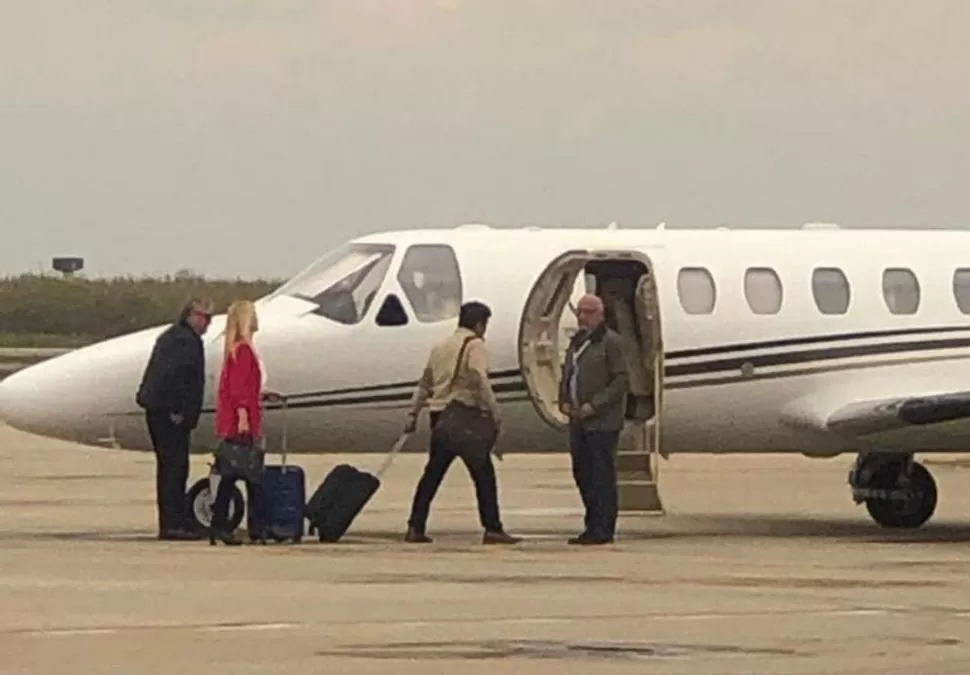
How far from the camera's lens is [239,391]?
23.0m

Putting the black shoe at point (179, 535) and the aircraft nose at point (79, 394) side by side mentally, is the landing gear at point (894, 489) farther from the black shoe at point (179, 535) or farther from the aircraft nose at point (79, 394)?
the aircraft nose at point (79, 394)

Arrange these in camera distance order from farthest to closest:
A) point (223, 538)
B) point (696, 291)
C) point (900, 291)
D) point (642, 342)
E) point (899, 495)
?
point (899, 495) → point (900, 291) → point (642, 342) → point (696, 291) → point (223, 538)

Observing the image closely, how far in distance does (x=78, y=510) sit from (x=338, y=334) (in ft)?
18.1

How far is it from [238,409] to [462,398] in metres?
1.79

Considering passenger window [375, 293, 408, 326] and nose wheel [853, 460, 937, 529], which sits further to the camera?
nose wheel [853, 460, 937, 529]

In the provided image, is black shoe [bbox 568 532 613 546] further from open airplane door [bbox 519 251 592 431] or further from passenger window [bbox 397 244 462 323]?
passenger window [bbox 397 244 462 323]

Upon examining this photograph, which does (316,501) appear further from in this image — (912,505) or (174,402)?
(912,505)

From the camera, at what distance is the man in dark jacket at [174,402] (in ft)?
77.5

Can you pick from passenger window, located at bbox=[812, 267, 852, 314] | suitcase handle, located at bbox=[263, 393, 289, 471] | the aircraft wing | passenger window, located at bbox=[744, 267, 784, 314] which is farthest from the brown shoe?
passenger window, located at bbox=[812, 267, 852, 314]

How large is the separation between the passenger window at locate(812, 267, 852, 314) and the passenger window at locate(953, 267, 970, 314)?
1082mm

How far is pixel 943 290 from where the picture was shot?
87.3ft

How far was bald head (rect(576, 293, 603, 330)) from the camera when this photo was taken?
23828mm

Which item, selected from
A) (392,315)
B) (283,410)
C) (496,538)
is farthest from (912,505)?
(283,410)

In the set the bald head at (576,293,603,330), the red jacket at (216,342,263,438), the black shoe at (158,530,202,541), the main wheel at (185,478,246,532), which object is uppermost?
the bald head at (576,293,603,330)
